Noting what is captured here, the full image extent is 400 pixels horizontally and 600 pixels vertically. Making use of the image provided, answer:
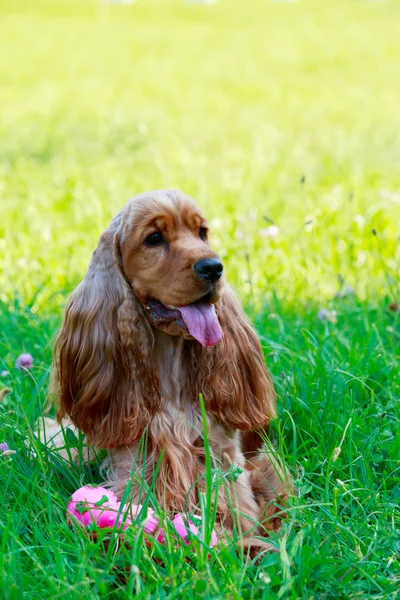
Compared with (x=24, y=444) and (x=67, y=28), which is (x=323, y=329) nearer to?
(x=24, y=444)

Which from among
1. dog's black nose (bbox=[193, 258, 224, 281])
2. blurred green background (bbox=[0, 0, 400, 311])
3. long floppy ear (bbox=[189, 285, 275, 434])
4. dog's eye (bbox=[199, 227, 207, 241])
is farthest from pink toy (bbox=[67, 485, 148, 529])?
blurred green background (bbox=[0, 0, 400, 311])

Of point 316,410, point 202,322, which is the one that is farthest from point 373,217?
point 202,322

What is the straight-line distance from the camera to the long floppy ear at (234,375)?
293 centimetres

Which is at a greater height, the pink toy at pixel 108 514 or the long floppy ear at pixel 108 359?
the long floppy ear at pixel 108 359

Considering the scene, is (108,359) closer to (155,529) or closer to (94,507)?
(94,507)

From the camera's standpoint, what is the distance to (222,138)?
8.91 metres

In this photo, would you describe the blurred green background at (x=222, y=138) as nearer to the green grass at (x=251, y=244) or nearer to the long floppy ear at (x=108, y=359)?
the green grass at (x=251, y=244)

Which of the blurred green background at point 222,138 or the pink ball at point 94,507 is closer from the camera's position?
the pink ball at point 94,507

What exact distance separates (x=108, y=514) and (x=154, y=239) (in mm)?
925

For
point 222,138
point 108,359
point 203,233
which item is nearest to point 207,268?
point 203,233

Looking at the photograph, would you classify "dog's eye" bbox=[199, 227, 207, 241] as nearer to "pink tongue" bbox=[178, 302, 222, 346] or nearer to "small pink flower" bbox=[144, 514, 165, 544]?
"pink tongue" bbox=[178, 302, 222, 346]

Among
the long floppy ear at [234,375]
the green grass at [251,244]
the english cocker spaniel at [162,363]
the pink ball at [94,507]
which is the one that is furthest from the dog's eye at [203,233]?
the pink ball at [94,507]

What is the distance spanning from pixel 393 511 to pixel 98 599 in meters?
1.02

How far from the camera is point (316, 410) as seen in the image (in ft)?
10.5
